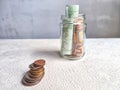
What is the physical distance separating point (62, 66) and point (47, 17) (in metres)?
0.56

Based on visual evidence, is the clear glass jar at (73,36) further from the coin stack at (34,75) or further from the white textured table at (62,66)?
the coin stack at (34,75)

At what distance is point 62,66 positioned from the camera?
2.38ft

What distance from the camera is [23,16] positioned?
1.19 meters

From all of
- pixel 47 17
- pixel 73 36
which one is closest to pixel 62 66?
pixel 73 36

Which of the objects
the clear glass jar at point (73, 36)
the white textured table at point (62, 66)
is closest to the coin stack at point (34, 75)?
the white textured table at point (62, 66)

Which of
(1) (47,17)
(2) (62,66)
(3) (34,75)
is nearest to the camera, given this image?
(3) (34,75)

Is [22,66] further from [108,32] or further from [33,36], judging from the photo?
[108,32]

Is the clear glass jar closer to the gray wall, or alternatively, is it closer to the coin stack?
the coin stack

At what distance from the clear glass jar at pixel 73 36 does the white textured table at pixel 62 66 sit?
0.14 ft

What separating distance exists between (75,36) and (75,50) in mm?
62

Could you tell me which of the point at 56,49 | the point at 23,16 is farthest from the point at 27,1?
the point at 56,49

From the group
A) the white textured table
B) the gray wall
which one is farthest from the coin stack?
the gray wall

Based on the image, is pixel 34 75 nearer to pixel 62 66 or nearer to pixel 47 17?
pixel 62 66

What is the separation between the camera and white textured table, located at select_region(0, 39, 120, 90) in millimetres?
588
